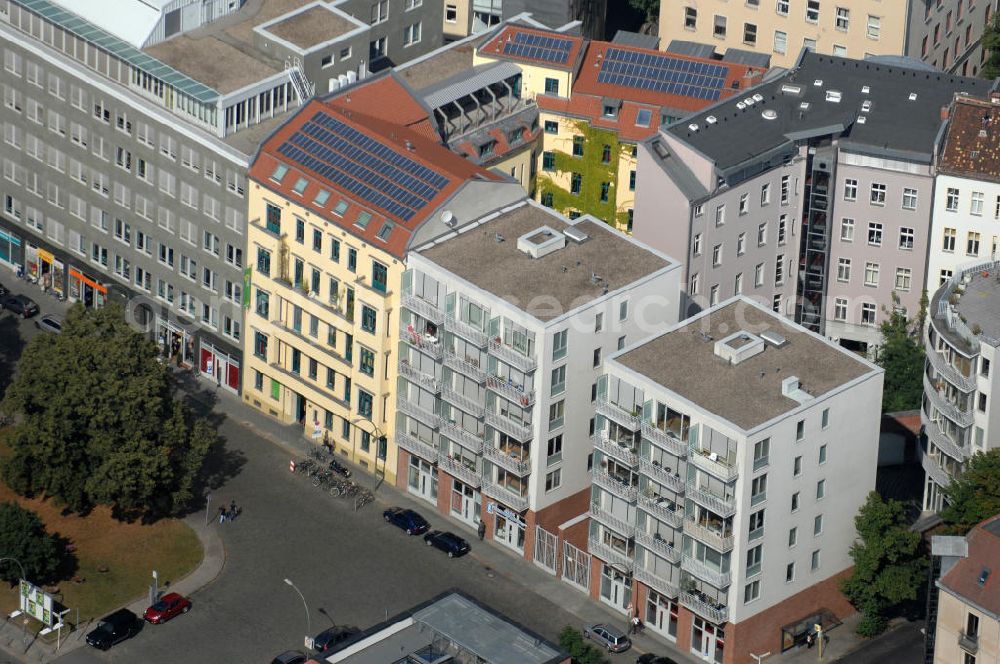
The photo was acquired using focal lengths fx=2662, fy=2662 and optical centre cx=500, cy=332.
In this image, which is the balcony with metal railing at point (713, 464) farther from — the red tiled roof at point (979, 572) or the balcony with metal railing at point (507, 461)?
the balcony with metal railing at point (507, 461)

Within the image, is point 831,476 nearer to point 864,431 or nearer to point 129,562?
point 864,431

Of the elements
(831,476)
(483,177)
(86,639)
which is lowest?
(86,639)

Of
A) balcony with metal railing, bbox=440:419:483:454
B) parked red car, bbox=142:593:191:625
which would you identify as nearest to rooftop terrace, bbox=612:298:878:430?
balcony with metal railing, bbox=440:419:483:454

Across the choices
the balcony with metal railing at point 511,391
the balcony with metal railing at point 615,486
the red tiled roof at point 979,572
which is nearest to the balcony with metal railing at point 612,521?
the balcony with metal railing at point 615,486

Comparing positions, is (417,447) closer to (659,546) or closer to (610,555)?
(610,555)

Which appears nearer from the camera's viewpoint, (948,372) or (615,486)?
(615,486)

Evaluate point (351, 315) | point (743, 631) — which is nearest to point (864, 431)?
point (743, 631)

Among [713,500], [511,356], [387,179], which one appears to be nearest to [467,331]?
[511,356]
